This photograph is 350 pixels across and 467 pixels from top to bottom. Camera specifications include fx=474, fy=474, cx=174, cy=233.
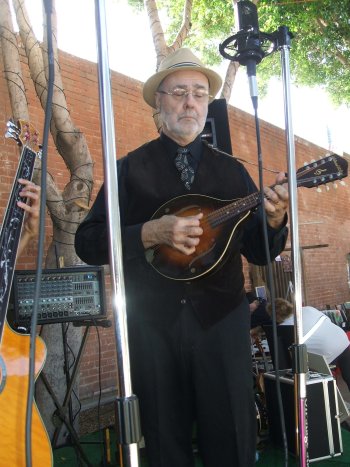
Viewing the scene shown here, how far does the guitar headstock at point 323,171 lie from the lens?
2.19 m

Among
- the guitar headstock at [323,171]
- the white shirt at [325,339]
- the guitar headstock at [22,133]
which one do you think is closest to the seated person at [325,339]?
the white shirt at [325,339]

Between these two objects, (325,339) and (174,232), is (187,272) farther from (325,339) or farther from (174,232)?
(325,339)

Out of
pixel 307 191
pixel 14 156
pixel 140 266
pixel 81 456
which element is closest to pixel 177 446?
pixel 140 266

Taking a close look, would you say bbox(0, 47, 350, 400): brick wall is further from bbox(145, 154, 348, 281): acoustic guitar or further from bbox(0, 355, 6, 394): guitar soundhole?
bbox(0, 355, 6, 394): guitar soundhole

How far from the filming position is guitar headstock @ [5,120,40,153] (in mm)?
2617

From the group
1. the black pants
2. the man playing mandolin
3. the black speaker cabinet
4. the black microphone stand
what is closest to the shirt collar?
the man playing mandolin

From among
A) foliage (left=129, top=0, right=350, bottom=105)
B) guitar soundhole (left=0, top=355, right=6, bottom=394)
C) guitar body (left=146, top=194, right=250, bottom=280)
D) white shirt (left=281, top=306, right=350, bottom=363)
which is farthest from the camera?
foliage (left=129, top=0, right=350, bottom=105)

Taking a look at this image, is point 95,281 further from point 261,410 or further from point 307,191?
point 307,191

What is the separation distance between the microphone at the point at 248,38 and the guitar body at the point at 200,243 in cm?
71

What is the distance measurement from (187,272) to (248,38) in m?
1.28

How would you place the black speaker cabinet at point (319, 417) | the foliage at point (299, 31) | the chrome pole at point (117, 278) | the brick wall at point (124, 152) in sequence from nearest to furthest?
the chrome pole at point (117, 278) < the black speaker cabinet at point (319, 417) < the brick wall at point (124, 152) < the foliage at point (299, 31)

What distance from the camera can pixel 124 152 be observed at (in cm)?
688

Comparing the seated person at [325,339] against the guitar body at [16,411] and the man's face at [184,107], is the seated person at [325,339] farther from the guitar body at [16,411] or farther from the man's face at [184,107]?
the man's face at [184,107]

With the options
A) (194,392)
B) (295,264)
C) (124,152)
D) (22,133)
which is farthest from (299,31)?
(194,392)
